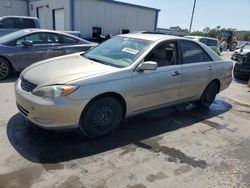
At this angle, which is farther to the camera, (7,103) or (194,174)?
(7,103)

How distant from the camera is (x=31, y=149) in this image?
3.45 meters

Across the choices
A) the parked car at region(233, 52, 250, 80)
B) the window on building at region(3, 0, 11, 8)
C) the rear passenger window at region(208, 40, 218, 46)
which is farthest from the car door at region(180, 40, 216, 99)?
the window on building at region(3, 0, 11, 8)

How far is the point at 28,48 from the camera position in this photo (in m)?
7.13

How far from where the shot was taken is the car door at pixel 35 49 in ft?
23.1

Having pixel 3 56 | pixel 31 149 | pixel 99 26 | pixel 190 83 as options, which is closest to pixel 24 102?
pixel 31 149

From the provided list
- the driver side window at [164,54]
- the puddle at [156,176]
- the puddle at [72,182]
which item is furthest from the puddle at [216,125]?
the puddle at [72,182]

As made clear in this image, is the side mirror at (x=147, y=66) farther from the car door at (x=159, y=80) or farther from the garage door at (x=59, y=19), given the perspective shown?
the garage door at (x=59, y=19)

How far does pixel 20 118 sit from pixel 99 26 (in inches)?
646

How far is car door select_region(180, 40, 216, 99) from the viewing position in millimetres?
4875

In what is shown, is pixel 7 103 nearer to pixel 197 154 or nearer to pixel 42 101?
pixel 42 101

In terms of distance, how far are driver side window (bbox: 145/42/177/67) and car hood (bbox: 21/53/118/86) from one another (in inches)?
33.2

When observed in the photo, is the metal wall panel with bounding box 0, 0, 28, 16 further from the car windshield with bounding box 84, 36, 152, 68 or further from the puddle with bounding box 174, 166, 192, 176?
the puddle with bounding box 174, 166, 192, 176

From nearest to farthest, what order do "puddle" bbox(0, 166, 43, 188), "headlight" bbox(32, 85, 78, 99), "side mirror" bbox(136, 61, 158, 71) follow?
"puddle" bbox(0, 166, 43, 188) → "headlight" bbox(32, 85, 78, 99) → "side mirror" bbox(136, 61, 158, 71)

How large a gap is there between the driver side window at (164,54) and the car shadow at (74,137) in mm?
1143
